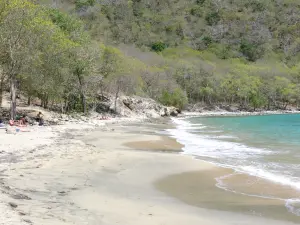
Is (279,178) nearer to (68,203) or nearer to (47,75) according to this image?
(68,203)

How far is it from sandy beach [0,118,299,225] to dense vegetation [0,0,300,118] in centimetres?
1556

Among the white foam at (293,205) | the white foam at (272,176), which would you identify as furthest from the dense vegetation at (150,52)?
the white foam at (293,205)

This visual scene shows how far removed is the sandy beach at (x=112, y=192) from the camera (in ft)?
21.9

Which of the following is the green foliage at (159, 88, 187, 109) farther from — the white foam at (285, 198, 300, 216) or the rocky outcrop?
the white foam at (285, 198, 300, 216)

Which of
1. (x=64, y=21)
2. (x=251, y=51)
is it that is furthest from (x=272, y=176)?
(x=251, y=51)

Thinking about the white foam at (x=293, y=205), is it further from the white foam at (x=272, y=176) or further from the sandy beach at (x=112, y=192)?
the white foam at (x=272, y=176)

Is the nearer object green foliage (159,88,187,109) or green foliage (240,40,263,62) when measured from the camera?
green foliage (159,88,187,109)

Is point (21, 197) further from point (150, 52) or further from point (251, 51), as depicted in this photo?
point (251, 51)

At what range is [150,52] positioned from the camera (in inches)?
5595

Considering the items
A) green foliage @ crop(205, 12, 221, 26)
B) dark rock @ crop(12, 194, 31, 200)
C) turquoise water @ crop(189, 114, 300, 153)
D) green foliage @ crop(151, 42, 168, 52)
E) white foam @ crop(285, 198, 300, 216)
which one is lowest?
turquoise water @ crop(189, 114, 300, 153)

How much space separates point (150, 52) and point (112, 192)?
13587 cm

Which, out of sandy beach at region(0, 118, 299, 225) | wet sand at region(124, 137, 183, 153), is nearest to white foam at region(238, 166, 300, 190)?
sandy beach at region(0, 118, 299, 225)

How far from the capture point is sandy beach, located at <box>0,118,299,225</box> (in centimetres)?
668

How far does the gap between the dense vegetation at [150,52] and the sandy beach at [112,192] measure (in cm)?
1556
